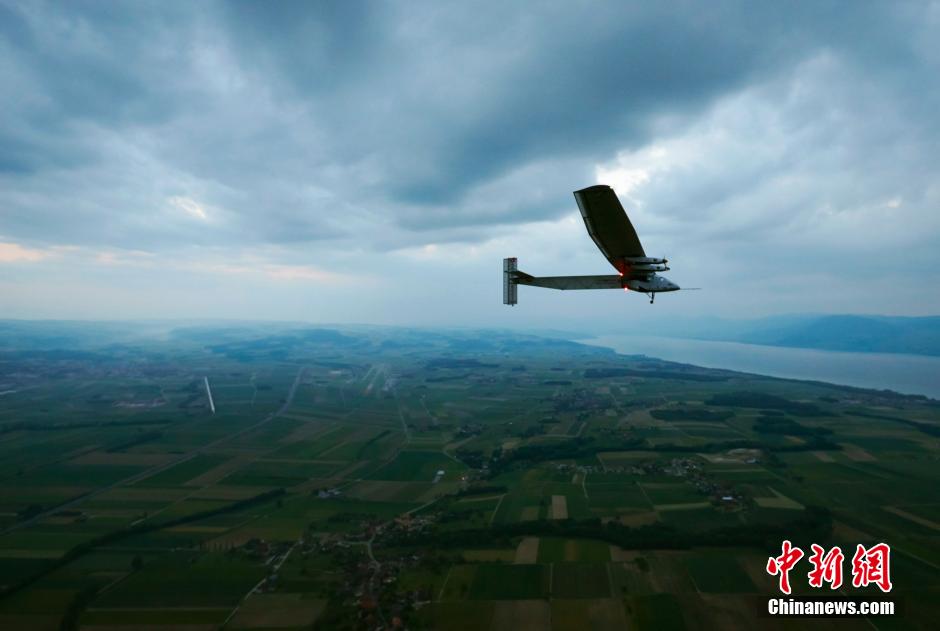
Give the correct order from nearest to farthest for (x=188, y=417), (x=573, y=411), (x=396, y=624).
Result: 1. (x=396, y=624)
2. (x=188, y=417)
3. (x=573, y=411)

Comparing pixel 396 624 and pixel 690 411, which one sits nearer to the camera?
pixel 396 624

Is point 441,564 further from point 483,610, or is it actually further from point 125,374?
point 125,374

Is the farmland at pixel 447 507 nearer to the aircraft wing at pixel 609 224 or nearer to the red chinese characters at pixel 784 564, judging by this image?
the red chinese characters at pixel 784 564

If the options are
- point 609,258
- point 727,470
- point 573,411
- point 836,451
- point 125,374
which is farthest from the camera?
point 125,374

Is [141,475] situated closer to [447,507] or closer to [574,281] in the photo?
[447,507]

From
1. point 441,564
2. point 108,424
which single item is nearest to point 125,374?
point 108,424

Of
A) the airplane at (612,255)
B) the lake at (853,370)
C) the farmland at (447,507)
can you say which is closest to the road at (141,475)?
the farmland at (447,507)
